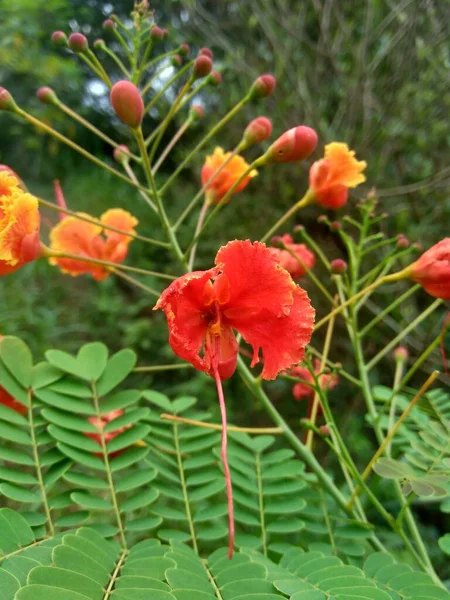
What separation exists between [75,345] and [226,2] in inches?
97.6

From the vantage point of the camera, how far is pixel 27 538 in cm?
69

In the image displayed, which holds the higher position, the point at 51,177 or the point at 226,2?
the point at 226,2

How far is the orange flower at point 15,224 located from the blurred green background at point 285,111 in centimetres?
207

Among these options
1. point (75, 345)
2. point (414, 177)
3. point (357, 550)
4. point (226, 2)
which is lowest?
point (75, 345)

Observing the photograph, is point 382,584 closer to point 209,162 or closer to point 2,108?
point 209,162

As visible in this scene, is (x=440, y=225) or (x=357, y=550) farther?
(x=440, y=225)

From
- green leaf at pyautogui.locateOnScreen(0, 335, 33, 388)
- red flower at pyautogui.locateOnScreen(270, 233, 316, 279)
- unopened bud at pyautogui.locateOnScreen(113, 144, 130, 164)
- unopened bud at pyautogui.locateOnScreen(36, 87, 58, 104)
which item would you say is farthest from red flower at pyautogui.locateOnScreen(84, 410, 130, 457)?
unopened bud at pyautogui.locateOnScreen(36, 87, 58, 104)

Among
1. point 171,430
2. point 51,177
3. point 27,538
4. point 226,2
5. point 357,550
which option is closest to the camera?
point 27,538

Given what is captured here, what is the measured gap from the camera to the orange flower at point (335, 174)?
1.02 m

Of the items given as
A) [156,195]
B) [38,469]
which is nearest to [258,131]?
[156,195]

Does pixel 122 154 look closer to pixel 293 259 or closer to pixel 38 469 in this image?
pixel 293 259

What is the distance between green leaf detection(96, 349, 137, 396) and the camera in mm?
990

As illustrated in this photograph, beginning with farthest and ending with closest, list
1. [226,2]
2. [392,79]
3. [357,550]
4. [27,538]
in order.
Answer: [226,2], [392,79], [357,550], [27,538]

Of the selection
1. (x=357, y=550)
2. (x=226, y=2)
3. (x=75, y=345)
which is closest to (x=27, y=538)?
(x=357, y=550)
